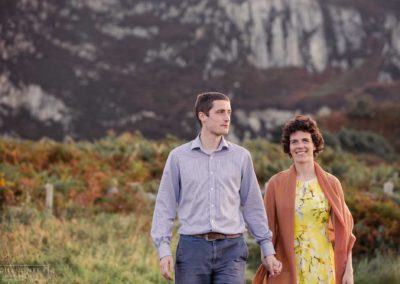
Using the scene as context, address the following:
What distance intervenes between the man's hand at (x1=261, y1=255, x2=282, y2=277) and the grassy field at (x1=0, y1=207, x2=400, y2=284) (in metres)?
2.77

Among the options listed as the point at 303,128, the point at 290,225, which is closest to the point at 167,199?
the point at 290,225

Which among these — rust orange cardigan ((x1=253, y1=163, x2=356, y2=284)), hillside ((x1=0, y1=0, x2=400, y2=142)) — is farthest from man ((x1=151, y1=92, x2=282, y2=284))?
hillside ((x1=0, y1=0, x2=400, y2=142))

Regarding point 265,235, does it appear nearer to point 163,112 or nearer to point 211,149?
point 211,149

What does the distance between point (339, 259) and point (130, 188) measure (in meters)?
10.6

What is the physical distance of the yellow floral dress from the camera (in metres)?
5.03

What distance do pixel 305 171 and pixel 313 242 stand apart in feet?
1.70

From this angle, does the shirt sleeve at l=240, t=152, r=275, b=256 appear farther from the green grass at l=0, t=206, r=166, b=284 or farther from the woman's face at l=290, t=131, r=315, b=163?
the green grass at l=0, t=206, r=166, b=284

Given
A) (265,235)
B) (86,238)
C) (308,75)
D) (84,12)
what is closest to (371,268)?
(86,238)

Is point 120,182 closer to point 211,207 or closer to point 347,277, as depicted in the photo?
point 347,277

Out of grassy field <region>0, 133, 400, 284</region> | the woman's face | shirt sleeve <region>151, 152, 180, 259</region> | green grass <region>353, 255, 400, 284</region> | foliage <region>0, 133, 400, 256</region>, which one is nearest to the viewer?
shirt sleeve <region>151, 152, 180, 259</region>

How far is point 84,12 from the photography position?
52219mm

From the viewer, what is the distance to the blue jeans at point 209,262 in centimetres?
448

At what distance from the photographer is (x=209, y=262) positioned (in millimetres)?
4488

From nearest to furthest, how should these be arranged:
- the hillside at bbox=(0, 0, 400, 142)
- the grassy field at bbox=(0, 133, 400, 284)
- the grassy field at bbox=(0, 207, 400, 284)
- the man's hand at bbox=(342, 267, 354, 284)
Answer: the man's hand at bbox=(342, 267, 354, 284)
the grassy field at bbox=(0, 207, 400, 284)
the grassy field at bbox=(0, 133, 400, 284)
the hillside at bbox=(0, 0, 400, 142)
